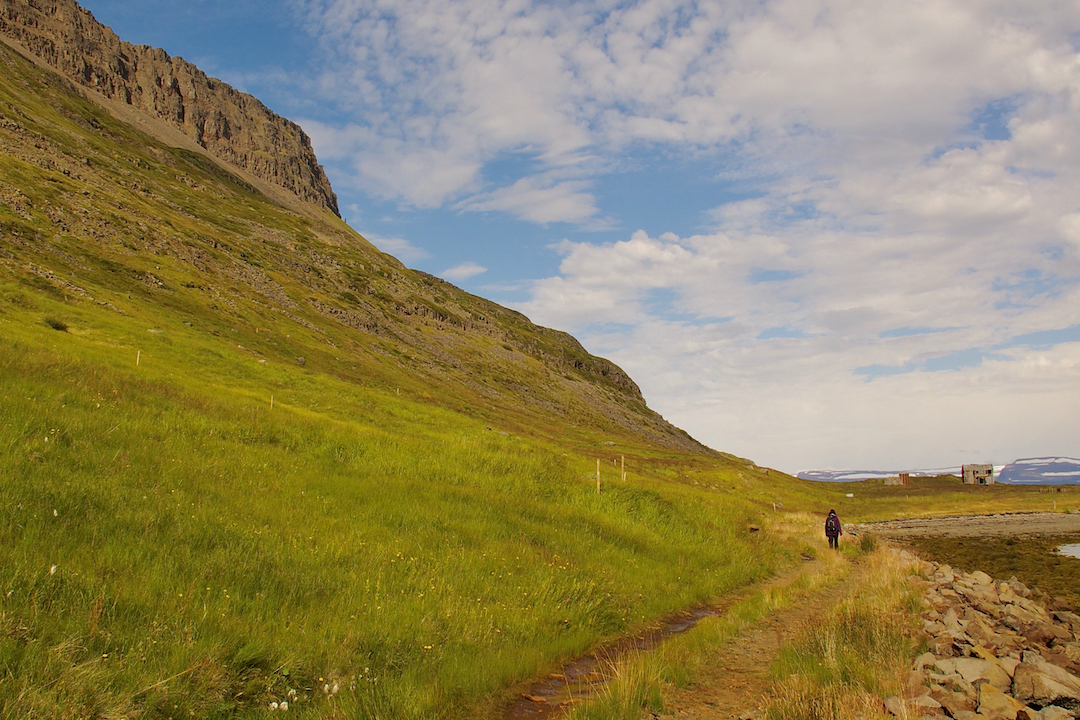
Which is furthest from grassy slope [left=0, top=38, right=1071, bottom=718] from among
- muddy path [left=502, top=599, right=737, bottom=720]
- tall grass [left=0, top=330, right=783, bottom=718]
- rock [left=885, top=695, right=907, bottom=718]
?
rock [left=885, top=695, right=907, bottom=718]

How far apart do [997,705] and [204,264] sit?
111 meters

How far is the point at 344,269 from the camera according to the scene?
16112cm

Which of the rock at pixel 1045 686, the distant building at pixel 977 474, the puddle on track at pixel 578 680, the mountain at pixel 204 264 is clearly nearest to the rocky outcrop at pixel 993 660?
the rock at pixel 1045 686

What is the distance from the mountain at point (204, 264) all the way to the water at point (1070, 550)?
217 ft

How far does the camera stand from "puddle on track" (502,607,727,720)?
856 centimetres

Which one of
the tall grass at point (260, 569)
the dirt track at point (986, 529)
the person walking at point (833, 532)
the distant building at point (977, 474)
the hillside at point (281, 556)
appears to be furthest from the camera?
the distant building at point (977, 474)

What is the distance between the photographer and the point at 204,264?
9612cm

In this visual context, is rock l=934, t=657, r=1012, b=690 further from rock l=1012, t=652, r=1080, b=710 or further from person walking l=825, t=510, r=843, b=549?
person walking l=825, t=510, r=843, b=549

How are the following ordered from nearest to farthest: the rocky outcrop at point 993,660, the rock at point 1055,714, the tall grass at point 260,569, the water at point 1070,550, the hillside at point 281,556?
the tall grass at point 260,569
the hillside at point 281,556
the rock at point 1055,714
the rocky outcrop at point 993,660
the water at point 1070,550

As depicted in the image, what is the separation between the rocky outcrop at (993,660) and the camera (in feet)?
24.1

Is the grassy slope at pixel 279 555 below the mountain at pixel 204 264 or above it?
below

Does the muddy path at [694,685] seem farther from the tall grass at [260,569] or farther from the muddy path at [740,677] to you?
the tall grass at [260,569]

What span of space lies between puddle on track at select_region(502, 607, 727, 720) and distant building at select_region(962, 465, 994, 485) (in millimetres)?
136399

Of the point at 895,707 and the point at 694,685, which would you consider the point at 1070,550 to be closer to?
the point at 694,685
